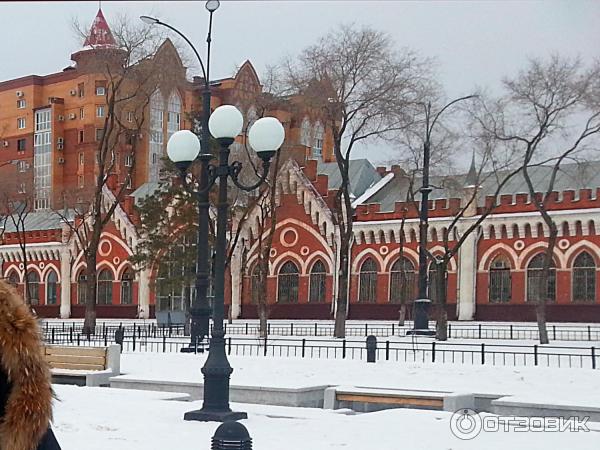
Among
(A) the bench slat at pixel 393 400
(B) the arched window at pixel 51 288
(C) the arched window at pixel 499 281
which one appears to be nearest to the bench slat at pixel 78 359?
(A) the bench slat at pixel 393 400

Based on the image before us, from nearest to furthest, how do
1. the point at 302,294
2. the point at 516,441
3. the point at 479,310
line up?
1. the point at 516,441
2. the point at 479,310
3. the point at 302,294

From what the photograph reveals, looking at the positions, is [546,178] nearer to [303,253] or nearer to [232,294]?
[303,253]

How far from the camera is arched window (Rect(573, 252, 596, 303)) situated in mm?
44156

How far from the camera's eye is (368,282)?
51.8 metres

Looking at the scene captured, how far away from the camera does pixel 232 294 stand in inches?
2186

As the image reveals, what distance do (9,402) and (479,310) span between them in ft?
148

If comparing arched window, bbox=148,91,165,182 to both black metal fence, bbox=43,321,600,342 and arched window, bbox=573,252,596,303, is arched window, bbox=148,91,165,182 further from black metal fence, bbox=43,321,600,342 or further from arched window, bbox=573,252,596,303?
arched window, bbox=573,252,596,303

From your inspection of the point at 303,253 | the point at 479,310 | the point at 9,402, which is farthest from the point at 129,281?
the point at 9,402

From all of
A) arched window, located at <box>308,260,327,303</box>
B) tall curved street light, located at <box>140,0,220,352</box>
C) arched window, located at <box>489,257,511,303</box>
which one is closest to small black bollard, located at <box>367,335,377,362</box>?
tall curved street light, located at <box>140,0,220,352</box>

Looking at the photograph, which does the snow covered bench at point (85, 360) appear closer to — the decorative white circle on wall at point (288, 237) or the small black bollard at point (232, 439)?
the small black bollard at point (232, 439)

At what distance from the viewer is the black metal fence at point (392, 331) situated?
126 feet

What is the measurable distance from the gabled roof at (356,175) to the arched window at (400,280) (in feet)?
24.1

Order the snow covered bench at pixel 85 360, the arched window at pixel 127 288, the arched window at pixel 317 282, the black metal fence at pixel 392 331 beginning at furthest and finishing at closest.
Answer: the arched window at pixel 127 288 → the arched window at pixel 317 282 → the black metal fence at pixel 392 331 → the snow covered bench at pixel 85 360

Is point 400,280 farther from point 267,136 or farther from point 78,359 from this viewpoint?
point 267,136
